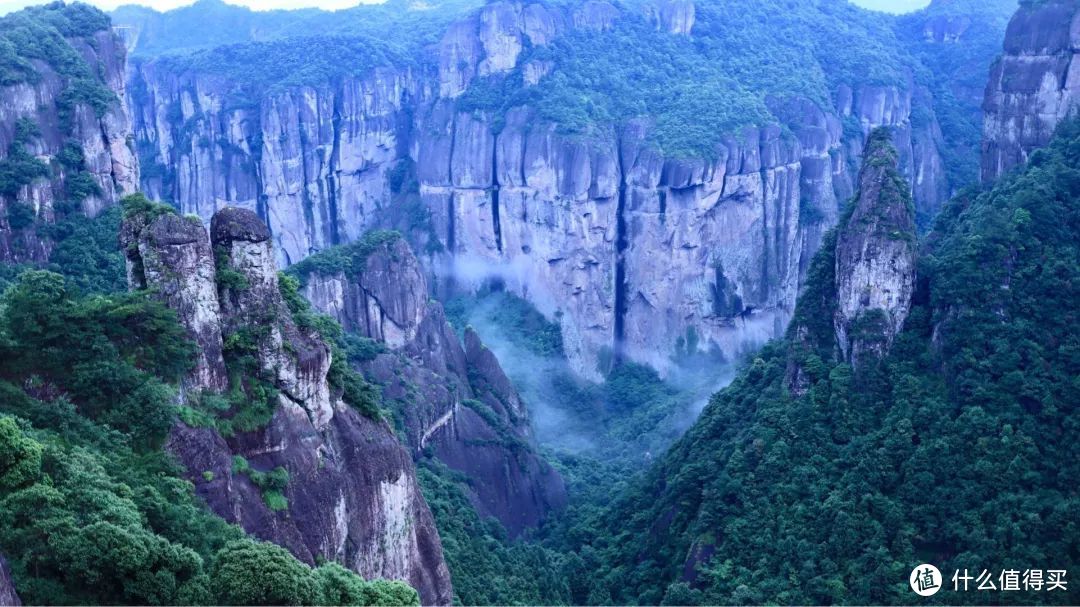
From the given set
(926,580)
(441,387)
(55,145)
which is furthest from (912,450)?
(55,145)

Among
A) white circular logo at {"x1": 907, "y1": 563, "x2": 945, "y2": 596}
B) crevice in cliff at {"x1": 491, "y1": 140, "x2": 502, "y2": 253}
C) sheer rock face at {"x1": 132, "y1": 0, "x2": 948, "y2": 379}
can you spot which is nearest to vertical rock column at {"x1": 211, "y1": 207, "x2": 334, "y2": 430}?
white circular logo at {"x1": 907, "y1": 563, "x2": 945, "y2": 596}

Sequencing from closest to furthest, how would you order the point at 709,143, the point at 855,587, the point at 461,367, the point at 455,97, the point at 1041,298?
1. the point at 855,587
2. the point at 1041,298
3. the point at 461,367
4. the point at 709,143
5. the point at 455,97

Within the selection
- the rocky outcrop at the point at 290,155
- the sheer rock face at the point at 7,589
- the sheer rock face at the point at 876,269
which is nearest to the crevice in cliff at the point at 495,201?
the rocky outcrop at the point at 290,155

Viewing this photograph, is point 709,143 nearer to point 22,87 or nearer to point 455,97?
point 455,97

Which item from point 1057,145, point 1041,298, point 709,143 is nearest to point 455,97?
point 709,143

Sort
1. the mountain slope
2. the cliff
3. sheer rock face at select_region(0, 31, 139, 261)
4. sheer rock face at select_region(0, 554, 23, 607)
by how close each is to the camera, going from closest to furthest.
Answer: sheer rock face at select_region(0, 554, 23, 607), the mountain slope, sheer rock face at select_region(0, 31, 139, 261), the cliff

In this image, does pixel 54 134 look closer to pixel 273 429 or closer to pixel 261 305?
pixel 261 305

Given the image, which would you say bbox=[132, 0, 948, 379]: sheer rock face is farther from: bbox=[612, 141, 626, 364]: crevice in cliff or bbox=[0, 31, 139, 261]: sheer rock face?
bbox=[0, 31, 139, 261]: sheer rock face
